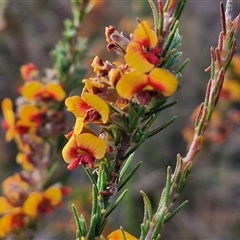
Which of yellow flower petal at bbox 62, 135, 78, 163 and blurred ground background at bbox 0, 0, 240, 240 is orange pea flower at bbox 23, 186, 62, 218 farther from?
blurred ground background at bbox 0, 0, 240, 240

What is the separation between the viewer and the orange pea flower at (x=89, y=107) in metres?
0.87

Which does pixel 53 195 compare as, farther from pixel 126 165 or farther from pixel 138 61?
pixel 138 61

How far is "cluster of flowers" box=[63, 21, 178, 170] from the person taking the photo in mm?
835

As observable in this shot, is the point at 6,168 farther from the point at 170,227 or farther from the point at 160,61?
the point at 160,61

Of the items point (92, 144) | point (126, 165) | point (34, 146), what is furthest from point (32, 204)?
point (92, 144)

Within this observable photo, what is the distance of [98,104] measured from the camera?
867 mm

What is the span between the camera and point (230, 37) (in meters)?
0.96

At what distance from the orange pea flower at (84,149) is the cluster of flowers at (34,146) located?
68 cm

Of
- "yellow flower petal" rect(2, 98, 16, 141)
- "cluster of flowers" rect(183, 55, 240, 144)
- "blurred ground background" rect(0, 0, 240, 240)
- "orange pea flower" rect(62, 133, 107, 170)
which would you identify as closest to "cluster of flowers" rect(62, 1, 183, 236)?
"orange pea flower" rect(62, 133, 107, 170)

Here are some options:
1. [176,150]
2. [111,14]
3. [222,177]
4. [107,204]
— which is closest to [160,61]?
[107,204]

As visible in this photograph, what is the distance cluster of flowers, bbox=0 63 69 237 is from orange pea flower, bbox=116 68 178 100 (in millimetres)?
782

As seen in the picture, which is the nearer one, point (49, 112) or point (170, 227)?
point (49, 112)

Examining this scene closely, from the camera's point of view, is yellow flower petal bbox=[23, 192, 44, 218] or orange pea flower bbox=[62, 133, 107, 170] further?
yellow flower petal bbox=[23, 192, 44, 218]

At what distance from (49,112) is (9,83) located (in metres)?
1.90
